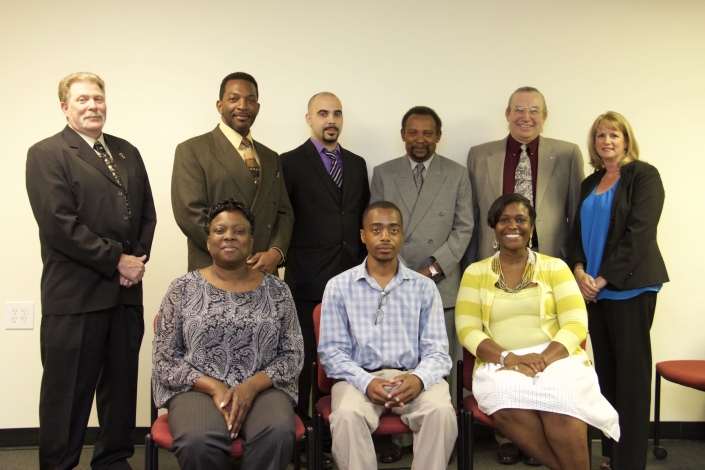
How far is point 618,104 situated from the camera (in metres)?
3.96

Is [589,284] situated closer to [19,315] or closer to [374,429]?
[374,429]

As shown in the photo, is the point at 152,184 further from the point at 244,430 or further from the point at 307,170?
the point at 244,430

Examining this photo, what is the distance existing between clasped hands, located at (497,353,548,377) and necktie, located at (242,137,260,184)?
5.06 feet

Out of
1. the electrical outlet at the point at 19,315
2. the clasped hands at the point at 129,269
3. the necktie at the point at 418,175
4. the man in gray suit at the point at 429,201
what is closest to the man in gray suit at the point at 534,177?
the man in gray suit at the point at 429,201

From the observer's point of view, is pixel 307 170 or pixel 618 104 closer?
pixel 307 170

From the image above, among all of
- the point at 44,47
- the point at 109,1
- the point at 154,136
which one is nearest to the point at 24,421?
the point at 154,136

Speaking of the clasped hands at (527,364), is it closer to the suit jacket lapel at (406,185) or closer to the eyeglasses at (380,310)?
the eyeglasses at (380,310)

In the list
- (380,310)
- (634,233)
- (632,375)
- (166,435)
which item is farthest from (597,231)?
(166,435)

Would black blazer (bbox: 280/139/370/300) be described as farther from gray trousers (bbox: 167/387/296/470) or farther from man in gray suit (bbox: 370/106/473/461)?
gray trousers (bbox: 167/387/296/470)

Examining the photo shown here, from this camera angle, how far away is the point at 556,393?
2.60 meters

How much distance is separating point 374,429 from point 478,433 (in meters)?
1.49

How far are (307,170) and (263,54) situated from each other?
889 millimetres

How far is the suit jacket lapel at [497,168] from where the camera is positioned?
3.51m

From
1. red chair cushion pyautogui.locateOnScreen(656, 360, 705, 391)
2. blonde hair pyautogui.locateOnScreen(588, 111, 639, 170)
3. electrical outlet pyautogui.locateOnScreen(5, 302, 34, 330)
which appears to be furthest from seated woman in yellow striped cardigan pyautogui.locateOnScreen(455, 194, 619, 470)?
electrical outlet pyautogui.locateOnScreen(5, 302, 34, 330)
